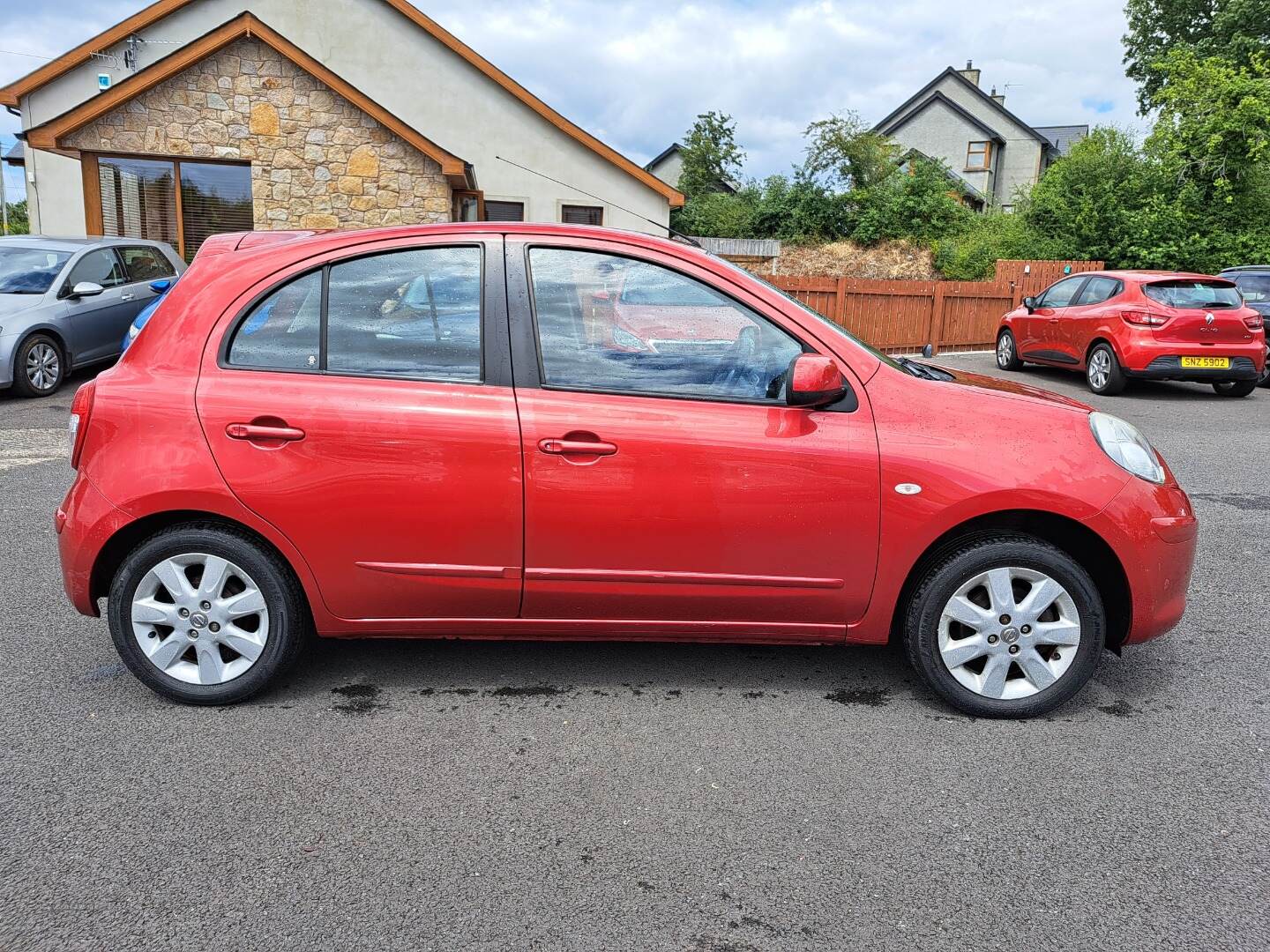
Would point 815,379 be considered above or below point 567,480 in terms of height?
above

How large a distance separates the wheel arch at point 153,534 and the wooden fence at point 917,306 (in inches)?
536

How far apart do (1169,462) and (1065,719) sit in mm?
5591

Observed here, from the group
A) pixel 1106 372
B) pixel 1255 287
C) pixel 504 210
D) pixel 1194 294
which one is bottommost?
pixel 1106 372

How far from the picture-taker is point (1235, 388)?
1269 centimetres

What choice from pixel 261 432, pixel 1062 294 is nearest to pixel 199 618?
pixel 261 432

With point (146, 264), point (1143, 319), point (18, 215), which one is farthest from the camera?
point (18, 215)

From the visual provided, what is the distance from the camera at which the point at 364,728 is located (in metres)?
3.32

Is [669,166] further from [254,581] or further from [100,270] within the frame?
[254,581]

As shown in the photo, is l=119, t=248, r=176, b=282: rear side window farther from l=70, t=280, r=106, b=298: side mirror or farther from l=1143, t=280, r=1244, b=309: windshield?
l=1143, t=280, r=1244, b=309: windshield

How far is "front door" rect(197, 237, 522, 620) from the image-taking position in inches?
128

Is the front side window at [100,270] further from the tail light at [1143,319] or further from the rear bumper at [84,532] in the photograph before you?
the tail light at [1143,319]

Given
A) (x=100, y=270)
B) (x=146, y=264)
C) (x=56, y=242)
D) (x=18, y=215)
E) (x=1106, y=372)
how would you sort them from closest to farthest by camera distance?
1. (x=56, y=242)
2. (x=100, y=270)
3. (x=146, y=264)
4. (x=1106, y=372)
5. (x=18, y=215)

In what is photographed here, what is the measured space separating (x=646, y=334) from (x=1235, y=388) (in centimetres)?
1221

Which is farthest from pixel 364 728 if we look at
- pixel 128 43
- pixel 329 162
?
pixel 128 43
